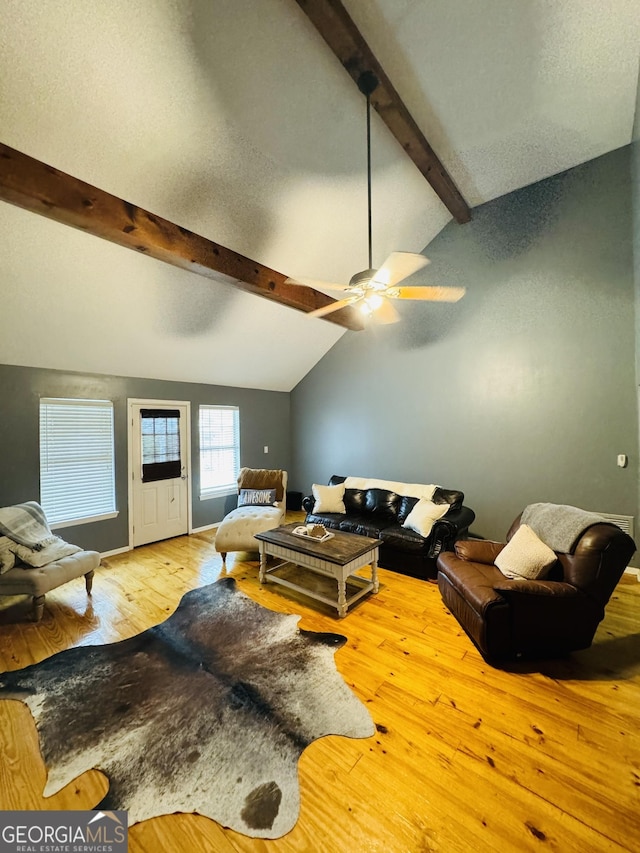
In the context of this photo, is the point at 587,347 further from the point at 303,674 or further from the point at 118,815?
the point at 118,815

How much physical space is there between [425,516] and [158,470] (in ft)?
12.2

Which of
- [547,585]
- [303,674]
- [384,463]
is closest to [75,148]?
[303,674]

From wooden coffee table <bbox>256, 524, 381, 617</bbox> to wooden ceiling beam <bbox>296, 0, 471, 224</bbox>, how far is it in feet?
12.3

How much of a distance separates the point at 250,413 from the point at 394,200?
13.0 ft

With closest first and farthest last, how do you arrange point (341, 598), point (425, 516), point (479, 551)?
point (341, 598) → point (479, 551) → point (425, 516)

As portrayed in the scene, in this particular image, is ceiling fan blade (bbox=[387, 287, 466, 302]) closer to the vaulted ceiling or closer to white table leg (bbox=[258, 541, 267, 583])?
the vaulted ceiling

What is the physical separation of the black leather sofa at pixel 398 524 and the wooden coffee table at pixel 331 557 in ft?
1.66

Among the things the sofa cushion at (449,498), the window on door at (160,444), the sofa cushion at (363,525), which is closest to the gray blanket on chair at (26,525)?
the window on door at (160,444)

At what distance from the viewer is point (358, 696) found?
2016 mm

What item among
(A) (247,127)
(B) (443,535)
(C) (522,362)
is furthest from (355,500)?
(A) (247,127)

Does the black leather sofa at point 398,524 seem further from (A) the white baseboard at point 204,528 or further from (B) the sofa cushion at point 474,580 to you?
(A) the white baseboard at point 204,528

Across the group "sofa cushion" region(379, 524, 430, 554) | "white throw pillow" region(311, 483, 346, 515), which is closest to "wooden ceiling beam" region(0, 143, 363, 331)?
"white throw pillow" region(311, 483, 346, 515)

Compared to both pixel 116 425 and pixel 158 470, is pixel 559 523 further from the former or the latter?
pixel 116 425

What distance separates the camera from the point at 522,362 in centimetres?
405
